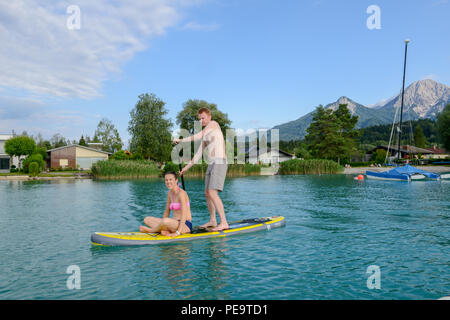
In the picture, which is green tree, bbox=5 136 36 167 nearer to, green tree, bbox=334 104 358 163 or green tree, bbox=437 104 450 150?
green tree, bbox=334 104 358 163

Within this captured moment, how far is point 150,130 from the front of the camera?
56.9 m

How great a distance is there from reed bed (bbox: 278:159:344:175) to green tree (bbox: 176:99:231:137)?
2108 cm

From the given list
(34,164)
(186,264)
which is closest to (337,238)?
(186,264)

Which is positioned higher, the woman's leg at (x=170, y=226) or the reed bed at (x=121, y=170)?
the reed bed at (x=121, y=170)

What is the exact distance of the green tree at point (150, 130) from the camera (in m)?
57.0

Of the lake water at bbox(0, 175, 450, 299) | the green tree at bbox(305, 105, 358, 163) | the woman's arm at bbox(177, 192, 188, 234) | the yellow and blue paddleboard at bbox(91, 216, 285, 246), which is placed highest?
the green tree at bbox(305, 105, 358, 163)

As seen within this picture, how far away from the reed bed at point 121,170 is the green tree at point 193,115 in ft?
80.1

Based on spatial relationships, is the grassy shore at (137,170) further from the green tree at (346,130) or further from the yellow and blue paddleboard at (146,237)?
the yellow and blue paddleboard at (146,237)

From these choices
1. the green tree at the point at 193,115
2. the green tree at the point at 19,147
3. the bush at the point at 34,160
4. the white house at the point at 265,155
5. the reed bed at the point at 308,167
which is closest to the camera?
the reed bed at the point at 308,167

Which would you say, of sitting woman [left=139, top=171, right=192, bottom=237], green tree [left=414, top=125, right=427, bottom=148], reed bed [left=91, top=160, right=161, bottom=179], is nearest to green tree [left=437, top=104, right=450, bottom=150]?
green tree [left=414, top=125, right=427, bottom=148]

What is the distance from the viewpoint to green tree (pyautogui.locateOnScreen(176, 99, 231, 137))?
213 ft

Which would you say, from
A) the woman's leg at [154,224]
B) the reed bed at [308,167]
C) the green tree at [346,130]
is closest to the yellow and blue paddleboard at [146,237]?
the woman's leg at [154,224]
